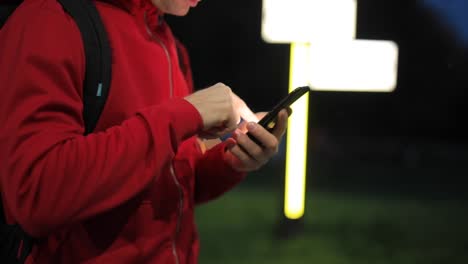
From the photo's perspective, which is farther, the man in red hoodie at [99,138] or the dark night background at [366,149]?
the dark night background at [366,149]

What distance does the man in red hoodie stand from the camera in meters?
0.65

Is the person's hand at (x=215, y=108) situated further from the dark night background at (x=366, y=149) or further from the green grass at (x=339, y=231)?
the green grass at (x=339, y=231)

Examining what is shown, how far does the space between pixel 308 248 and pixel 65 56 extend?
7.79ft

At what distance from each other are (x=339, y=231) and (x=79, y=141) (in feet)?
8.54

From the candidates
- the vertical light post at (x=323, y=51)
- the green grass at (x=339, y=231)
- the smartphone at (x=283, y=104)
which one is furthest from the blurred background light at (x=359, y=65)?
the smartphone at (x=283, y=104)

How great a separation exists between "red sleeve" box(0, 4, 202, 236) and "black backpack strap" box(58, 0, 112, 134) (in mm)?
17

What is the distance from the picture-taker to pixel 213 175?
3.49ft

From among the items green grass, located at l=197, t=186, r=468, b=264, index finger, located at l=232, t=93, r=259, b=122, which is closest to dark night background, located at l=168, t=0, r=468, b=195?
green grass, located at l=197, t=186, r=468, b=264

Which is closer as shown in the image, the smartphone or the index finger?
the smartphone

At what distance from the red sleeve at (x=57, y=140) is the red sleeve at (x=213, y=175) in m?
0.34

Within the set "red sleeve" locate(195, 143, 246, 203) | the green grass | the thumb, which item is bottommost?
the green grass

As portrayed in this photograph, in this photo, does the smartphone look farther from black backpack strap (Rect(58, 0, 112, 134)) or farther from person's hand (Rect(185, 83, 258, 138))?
black backpack strap (Rect(58, 0, 112, 134))

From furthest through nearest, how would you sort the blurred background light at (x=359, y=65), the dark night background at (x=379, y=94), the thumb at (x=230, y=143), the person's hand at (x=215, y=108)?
the dark night background at (x=379, y=94)
the blurred background light at (x=359, y=65)
the thumb at (x=230, y=143)
the person's hand at (x=215, y=108)

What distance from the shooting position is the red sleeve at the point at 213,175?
1057 mm
